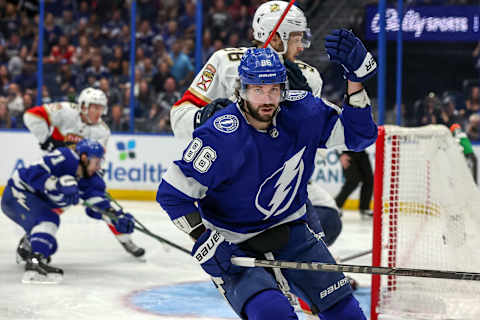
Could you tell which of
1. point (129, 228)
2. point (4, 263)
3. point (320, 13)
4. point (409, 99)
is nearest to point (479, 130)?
point (409, 99)

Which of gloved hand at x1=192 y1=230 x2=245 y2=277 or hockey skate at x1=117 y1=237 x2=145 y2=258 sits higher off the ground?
gloved hand at x1=192 y1=230 x2=245 y2=277

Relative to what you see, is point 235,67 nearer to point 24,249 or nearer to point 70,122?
point 24,249

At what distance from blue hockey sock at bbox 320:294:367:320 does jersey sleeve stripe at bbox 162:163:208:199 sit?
53 centimetres

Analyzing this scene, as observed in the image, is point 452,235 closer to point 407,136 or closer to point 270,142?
point 407,136

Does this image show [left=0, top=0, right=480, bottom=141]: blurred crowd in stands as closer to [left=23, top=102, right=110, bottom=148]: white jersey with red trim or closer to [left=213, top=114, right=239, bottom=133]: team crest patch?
[left=23, top=102, right=110, bottom=148]: white jersey with red trim

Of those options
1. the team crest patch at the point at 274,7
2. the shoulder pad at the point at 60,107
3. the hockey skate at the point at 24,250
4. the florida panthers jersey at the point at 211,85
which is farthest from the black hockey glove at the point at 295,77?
the shoulder pad at the point at 60,107

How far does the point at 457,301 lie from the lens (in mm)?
3906

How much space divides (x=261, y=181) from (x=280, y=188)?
0.07m

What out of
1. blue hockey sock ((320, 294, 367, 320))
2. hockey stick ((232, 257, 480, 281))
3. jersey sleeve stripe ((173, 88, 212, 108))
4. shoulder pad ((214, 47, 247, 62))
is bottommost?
blue hockey sock ((320, 294, 367, 320))

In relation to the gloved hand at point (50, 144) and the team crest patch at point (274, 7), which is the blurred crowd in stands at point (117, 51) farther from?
the team crest patch at point (274, 7)

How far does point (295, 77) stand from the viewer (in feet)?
10.9

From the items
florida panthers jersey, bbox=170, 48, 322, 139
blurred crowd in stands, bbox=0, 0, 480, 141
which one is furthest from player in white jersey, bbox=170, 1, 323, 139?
A: blurred crowd in stands, bbox=0, 0, 480, 141

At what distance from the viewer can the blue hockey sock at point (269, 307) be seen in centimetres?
233

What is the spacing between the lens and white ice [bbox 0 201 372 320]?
4.01m
